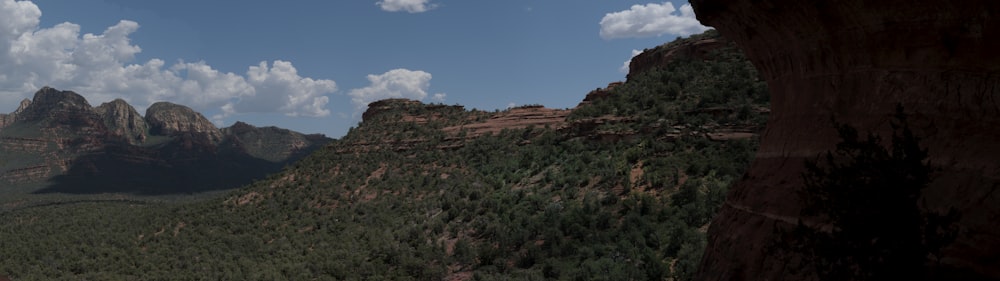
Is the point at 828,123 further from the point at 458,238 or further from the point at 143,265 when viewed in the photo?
the point at 143,265

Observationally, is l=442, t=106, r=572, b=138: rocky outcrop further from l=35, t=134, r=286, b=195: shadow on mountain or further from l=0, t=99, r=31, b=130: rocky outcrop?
l=0, t=99, r=31, b=130: rocky outcrop

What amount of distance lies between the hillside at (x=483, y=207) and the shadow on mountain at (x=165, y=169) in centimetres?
5715

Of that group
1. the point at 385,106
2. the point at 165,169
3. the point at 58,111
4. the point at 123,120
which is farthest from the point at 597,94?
the point at 123,120

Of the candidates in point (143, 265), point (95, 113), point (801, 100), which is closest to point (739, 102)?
point (801, 100)

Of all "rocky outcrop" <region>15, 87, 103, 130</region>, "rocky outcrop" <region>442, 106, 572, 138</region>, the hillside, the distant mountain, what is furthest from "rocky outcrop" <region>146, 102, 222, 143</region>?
"rocky outcrop" <region>442, 106, 572, 138</region>

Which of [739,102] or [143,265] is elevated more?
[739,102]

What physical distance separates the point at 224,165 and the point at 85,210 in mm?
87511

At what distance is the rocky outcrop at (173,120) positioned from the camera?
15288 cm

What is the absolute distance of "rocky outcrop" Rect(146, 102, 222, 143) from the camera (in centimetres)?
15288

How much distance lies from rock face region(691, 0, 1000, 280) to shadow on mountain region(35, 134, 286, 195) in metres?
117

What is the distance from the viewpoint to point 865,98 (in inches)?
320

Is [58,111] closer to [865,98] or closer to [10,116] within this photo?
[10,116]

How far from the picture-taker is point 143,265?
1512 inches

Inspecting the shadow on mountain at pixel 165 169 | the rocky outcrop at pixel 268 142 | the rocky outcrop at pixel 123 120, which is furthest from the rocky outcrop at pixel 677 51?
the rocky outcrop at pixel 123 120
